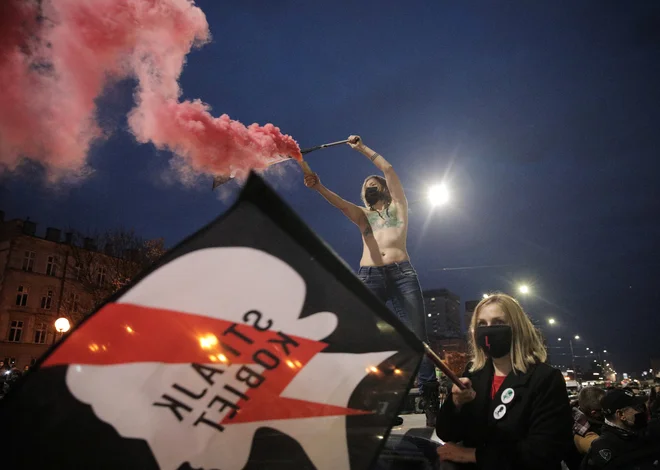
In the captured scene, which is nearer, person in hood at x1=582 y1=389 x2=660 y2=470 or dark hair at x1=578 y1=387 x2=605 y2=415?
person in hood at x1=582 y1=389 x2=660 y2=470

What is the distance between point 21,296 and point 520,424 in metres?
56.9

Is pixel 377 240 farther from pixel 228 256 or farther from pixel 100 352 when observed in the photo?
pixel 100 352

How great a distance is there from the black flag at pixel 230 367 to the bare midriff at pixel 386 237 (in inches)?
130

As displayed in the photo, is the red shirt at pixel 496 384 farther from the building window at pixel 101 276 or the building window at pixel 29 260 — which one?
the building window at pixel 29 260

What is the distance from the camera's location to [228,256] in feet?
6.62

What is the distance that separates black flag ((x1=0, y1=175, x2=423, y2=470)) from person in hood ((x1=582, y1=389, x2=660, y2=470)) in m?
4.11

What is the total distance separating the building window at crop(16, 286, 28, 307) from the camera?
155 ft

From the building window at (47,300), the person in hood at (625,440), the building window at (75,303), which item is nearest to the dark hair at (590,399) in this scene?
the person in hood at (625,440)

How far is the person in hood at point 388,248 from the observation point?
200 inches

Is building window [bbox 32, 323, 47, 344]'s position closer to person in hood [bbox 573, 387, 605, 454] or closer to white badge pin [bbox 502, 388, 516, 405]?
person in hood [bbox 573, 387, 605, 454]

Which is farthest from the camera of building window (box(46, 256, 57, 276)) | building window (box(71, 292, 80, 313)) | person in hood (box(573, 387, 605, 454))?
building window (box(46, 256, 57, 276))

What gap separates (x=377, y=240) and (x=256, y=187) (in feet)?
11.6

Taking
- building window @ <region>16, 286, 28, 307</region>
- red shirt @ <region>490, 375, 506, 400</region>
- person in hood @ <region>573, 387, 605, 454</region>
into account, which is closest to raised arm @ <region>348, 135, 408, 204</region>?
red shirt @ <region>490, 375, 506, 400</region>

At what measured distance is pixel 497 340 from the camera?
306cm
